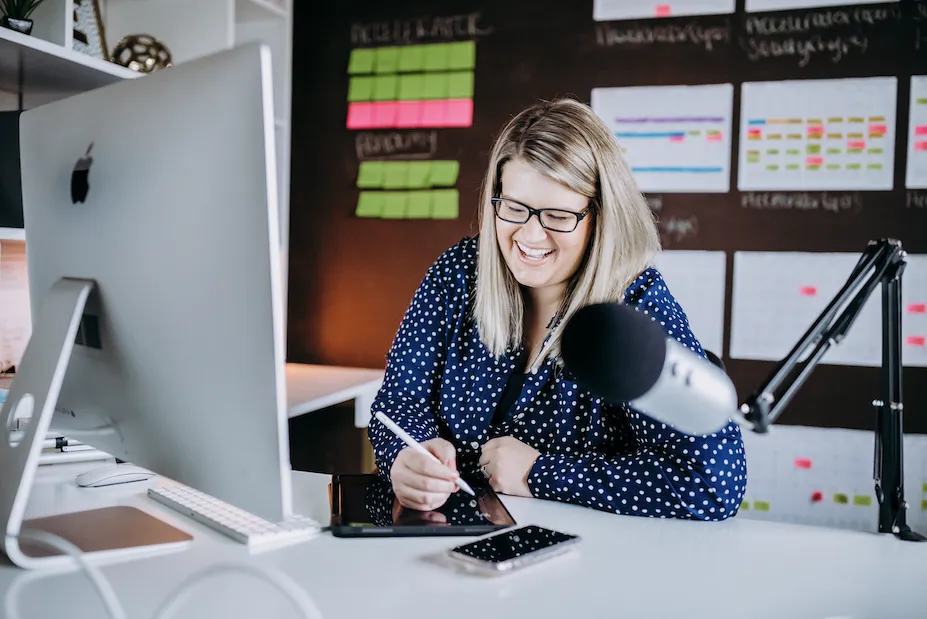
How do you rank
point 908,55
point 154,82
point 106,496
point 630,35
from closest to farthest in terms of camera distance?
1. point 154,82
2. point 106,496
3. point 908,55
4. point 630,35

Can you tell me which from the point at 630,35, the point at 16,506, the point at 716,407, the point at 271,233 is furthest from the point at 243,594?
the point at 630,35

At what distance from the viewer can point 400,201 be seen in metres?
2.76

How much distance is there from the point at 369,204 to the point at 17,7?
132 cm

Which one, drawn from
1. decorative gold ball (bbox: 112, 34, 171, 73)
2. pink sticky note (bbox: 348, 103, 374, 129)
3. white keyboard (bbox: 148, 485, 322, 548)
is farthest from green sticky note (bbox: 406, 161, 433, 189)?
white keyboard (bbox: 148, 485, 322, 548)

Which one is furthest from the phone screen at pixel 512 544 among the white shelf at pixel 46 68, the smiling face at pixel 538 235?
the white shelf at pixel 46 68

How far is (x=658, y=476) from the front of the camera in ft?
3.62

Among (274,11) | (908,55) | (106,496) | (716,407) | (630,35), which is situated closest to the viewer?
(716,407)

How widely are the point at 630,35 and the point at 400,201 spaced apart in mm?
973

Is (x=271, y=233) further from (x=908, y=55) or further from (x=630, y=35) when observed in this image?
(x=908, y=55)

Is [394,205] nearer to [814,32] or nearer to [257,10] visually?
[257,10]

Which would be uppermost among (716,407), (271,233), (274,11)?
(274,11)

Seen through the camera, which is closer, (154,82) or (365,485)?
(154,82)

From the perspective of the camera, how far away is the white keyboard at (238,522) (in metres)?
0.90

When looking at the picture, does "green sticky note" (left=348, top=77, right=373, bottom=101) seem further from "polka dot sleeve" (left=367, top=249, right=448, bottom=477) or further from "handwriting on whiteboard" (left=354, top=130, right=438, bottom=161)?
"polka dot sleeve" (left=367, top=249, right=448, bottom=477)
